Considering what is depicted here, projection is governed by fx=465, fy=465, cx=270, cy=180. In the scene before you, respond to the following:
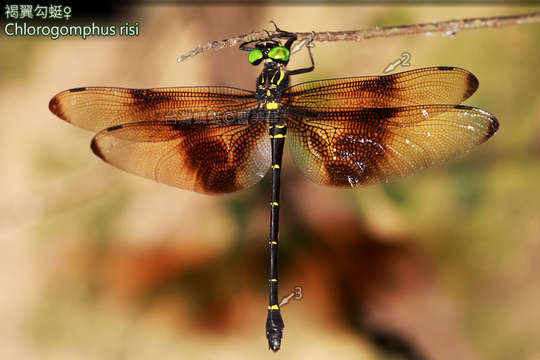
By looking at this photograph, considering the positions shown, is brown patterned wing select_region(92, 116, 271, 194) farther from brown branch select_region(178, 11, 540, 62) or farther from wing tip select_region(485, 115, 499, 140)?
wing tip select_region(485, 115, 499, 140)

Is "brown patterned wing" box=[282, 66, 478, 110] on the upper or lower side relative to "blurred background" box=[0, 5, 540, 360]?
upper

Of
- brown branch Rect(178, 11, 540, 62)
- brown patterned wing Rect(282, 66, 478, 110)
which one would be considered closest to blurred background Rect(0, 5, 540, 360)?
brown patterned wing Rect(282, 66, 478, 110)

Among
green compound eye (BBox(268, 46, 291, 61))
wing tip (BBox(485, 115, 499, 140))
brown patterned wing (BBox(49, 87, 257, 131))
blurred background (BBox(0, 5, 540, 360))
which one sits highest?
green compound eye (BBox(268, 46, 291, 61))

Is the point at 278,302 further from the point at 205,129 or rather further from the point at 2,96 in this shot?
the point at 2,96

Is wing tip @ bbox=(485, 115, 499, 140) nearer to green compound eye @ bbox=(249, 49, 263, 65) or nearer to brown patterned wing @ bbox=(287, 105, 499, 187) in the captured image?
brown patterned wing @ bbox=(287, 105, 499, 187)

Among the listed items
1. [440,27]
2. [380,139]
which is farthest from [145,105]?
[440,27]

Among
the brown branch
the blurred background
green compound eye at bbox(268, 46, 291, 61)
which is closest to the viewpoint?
the brown branch

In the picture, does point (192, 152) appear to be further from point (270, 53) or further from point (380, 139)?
point (380, 139)

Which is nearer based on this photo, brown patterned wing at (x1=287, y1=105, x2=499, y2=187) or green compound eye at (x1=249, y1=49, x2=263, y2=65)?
brown patterned wing at (x1=287, y1=105, x2=499, y2=187)

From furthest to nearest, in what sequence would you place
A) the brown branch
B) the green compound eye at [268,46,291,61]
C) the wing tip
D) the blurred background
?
the blurred background, the green compound eye at [268,46,291,61], the wing tip, the brown branch
